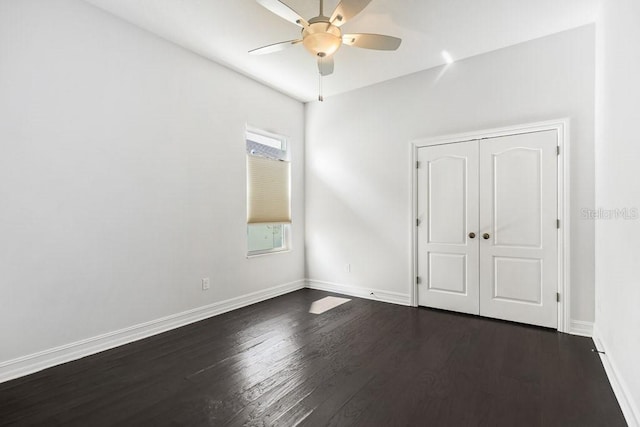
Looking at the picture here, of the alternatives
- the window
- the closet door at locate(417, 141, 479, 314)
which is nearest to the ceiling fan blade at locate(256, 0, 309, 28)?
the window

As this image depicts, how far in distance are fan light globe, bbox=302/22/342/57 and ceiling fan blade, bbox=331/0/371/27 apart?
7cm

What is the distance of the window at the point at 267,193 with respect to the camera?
4355 mm

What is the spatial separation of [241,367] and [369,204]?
110 inches

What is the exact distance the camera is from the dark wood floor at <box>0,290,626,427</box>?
1898mm

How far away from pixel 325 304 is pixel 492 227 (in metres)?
2.28

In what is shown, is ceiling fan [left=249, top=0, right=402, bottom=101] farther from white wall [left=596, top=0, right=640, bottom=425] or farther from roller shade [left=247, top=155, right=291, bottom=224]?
roller shade [left=247, top=155, right=291, bottom=224]

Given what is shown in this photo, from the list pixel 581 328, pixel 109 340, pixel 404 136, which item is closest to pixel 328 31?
pixel 404 136

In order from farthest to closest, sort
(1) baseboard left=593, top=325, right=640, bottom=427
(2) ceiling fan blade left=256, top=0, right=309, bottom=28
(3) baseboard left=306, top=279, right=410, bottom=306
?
(3) baseboard left=306, top=279, right=410, bottom=306, (2) ceiling fan blade left=256, top=0, right=309, bottom=28, (1) baseboard left=593, top=325, right=640, bottom=427

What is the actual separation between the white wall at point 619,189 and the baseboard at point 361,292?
2021 mm

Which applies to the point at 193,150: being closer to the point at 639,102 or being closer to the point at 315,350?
the point at 315,350

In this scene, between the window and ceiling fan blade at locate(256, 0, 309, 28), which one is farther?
the window

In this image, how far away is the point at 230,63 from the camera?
387 cm

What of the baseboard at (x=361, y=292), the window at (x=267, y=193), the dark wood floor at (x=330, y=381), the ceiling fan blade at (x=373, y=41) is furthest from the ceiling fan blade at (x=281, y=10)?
the baseboard at (x=361, y=292)

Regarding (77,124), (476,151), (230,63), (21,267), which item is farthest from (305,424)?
(230,63)
